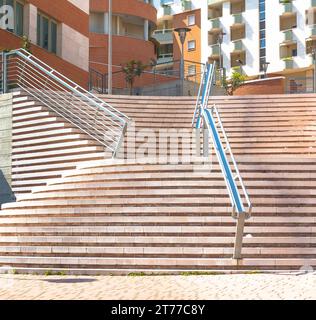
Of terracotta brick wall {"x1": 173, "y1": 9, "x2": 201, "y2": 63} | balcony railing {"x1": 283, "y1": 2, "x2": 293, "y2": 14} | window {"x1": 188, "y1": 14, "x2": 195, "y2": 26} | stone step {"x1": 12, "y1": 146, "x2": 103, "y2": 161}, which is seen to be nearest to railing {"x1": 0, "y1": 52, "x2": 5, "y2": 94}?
stone step {"x1": 12, "y1": 146, "x2": 103, "y2": 161}

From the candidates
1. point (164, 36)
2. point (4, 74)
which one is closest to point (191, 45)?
point (164, 36)

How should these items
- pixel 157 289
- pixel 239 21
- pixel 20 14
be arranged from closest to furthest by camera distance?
pixel 157 289 → pixel 20 14 → pixel 239 21

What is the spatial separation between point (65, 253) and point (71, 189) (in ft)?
6.58

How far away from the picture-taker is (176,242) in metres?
10.5

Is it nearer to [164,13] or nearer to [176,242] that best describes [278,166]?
[176,242]

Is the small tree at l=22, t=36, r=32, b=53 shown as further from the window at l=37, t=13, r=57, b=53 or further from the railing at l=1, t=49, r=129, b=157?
the window at l=37, t=13, r=57, b=53

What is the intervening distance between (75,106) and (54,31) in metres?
10.2

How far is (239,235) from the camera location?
975 centimetres

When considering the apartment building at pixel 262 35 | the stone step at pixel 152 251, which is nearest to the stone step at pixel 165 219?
the stone step at pixel 152 251

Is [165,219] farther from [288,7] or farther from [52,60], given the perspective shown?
[288,7]

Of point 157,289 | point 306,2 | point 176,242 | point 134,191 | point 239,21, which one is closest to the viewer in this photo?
point 157,289

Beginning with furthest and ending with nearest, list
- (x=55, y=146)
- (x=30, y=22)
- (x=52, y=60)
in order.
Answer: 1. (x=52, y=60)
2. (x=30, y=22)
3. (x=55, y=146)

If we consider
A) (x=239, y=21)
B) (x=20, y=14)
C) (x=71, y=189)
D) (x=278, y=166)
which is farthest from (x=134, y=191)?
(x=239, y=21)

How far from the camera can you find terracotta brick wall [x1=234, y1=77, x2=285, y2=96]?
3155cm
